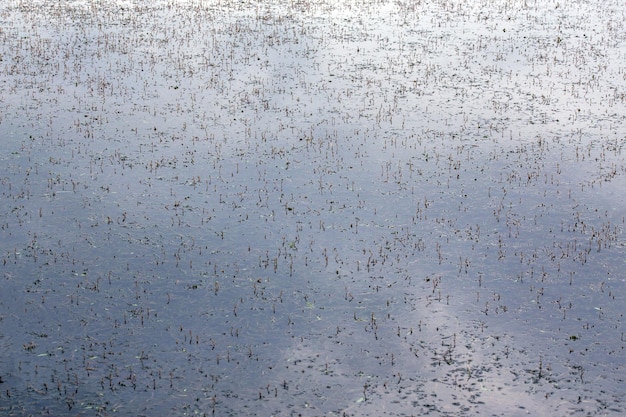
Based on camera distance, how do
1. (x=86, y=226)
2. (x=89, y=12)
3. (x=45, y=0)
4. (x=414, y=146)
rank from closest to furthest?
(x=86, y=226), (x=414, y=146), (x=89, y=12), (x=45, y=0)

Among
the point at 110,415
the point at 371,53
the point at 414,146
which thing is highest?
the point at 371,53

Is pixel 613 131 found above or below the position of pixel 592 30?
below

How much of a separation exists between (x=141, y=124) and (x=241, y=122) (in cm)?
340

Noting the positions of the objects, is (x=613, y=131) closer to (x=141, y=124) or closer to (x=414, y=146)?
(x=414, y=146)

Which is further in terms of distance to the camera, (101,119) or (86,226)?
(101,119)

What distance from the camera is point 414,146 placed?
23219 mm

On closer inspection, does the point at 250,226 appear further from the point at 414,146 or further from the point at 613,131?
the point at 613,131

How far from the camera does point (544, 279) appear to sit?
15.4 meters

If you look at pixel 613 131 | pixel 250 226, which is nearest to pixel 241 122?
pixel 250 226

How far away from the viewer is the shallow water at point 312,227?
12070 mm

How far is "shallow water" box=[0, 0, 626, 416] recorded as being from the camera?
12.1 metres

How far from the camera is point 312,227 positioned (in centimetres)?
1789

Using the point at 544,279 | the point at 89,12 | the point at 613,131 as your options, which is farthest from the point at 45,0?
the point at 544,279

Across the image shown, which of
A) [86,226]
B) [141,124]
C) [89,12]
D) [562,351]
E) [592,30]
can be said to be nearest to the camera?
[562,351]
